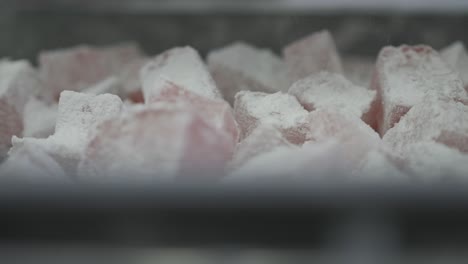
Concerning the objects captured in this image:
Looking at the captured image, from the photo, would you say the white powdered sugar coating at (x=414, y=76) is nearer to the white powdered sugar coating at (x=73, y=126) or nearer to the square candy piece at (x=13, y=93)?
the white powdered sugar coating at (x=73, y=126)

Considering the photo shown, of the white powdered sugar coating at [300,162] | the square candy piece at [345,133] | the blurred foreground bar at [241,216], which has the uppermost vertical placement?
the square candy piece at [345,133]

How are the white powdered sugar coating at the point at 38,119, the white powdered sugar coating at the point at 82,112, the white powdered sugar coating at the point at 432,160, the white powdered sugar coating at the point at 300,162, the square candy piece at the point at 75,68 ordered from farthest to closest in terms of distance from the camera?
the square candy piece at the point at 75,68 → the white powdered sugar coating at the point at 38,119 → the white powdered sugar coating at the point at 82,112 → the white powdered sugar coating at the point at 432,160 → the white powdered sugar coating at the point at 300,162

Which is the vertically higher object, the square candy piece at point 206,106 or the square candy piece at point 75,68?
the square candy piece at point 75,68

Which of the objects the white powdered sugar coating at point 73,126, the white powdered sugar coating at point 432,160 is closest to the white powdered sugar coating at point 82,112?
the white powdered sugar coating at point 73,126

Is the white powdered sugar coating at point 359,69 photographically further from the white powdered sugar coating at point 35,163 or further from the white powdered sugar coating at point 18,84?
the white powdered sugar coating at point 35,163

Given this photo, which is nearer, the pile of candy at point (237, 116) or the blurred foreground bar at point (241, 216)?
the blurred foreground bar at point (241, 216)

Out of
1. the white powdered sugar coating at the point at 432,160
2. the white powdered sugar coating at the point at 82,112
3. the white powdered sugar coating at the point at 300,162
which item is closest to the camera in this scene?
the white powdered sugar coating at the point at 300,162

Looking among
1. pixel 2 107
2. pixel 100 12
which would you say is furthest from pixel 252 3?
pixel 2 107
